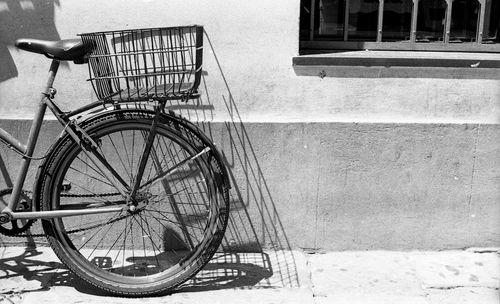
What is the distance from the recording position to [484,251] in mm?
4559

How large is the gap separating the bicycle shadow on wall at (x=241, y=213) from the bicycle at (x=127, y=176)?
0.22 meters

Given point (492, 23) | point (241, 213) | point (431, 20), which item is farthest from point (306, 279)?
point (492, 23)

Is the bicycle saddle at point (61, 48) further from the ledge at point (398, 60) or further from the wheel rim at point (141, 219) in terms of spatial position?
the ledge at point (398, 60)

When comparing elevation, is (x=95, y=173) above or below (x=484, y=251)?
above

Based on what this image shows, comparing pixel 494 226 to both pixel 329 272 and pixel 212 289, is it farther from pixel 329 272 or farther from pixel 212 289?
pixel 212 289

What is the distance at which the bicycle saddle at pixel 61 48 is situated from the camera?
3.63 meters

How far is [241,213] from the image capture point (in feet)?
14.7

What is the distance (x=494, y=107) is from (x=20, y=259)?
134 inches

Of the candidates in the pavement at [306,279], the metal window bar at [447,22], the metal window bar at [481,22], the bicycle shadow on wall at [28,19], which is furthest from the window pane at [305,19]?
the bicycle shadow on wall at [28,19]

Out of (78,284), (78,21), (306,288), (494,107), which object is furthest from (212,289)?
(494,107)

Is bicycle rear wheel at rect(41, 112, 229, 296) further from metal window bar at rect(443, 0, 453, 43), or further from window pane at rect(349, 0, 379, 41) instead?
metal window bar at rect(443, 0, 453, 43)

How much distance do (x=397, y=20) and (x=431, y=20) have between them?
0.25 m

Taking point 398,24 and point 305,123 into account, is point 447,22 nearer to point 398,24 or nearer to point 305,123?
point 398,24

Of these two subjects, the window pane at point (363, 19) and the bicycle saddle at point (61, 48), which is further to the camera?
the window pane at point (363, 19)
